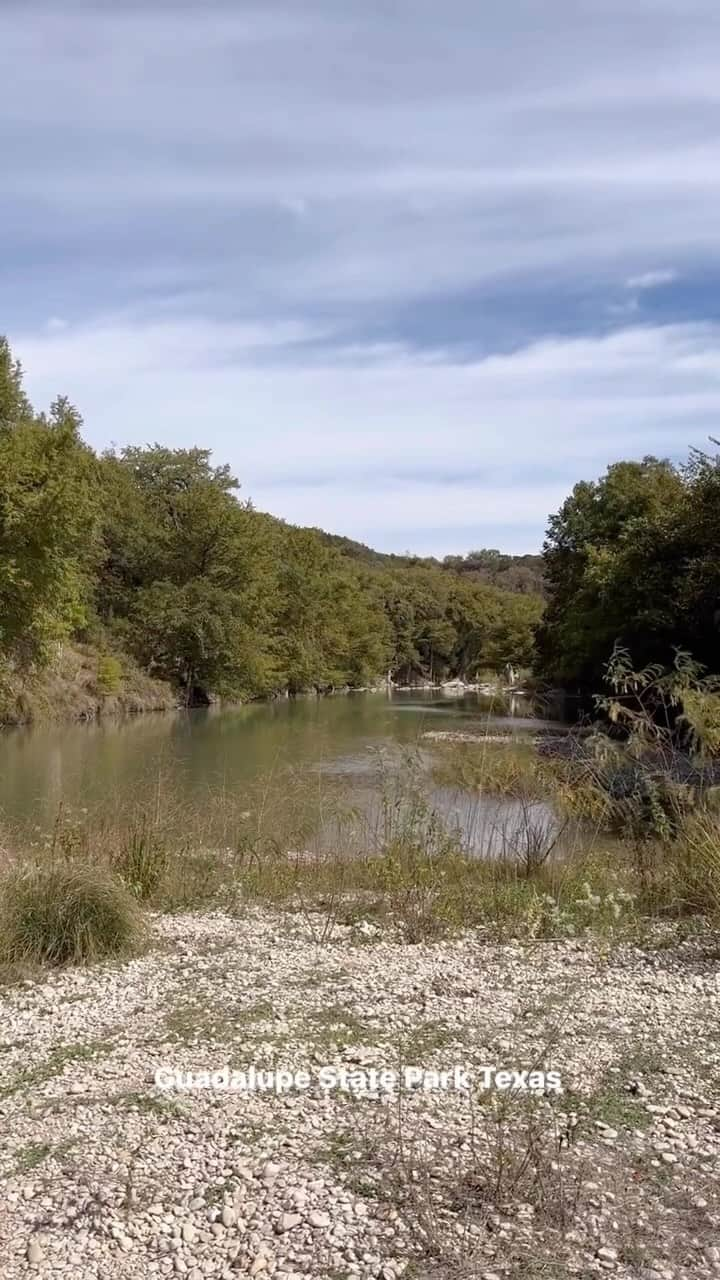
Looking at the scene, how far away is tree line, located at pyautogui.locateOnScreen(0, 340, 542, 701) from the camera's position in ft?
77.9

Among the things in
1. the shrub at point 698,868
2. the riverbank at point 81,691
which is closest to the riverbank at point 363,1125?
the shrub at point 698,868

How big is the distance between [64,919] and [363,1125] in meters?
2.81

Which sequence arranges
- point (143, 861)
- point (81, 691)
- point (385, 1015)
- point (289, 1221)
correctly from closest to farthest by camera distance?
point (289, 1221) < point (385, 1015) < point (143, 861) < point (81, 691)

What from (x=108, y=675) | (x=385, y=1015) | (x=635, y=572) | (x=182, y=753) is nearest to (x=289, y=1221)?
(x=385, y=1015)

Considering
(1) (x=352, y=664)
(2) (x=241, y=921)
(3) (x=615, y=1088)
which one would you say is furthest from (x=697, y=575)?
(1) (x=352, y=664)

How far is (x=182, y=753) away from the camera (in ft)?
76.3

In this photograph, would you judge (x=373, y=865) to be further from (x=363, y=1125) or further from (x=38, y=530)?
(x=38, y=530)

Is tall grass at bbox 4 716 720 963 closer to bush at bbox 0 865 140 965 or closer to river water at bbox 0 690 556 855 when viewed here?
bush at bbox 0 865 140 965

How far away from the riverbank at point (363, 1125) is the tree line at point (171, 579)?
53.6 ft

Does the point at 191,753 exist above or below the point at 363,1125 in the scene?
below

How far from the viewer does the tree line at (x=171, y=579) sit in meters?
23.8

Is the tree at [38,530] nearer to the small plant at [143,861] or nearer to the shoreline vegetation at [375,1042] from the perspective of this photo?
the shoreline vegetation at [375,1042]

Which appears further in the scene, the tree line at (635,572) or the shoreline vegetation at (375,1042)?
the tree line at (635,572)

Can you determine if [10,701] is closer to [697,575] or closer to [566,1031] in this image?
[697,575]
